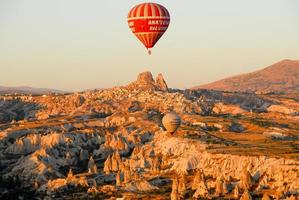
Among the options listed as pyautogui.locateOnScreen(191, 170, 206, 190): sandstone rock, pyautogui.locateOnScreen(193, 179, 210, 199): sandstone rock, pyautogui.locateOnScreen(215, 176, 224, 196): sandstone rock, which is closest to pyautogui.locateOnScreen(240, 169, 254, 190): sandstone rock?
pyautogui.locateOnScreen(215, 176, 224, 196): sandstone rock

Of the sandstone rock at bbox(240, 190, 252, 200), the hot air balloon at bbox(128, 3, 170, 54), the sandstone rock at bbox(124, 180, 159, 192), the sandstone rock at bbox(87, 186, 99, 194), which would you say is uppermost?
the hot air balloon at bbox(128, 3, 170, 54)

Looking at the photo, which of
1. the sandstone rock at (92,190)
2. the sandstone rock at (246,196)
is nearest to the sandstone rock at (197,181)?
the sandstone rock at (246,196)

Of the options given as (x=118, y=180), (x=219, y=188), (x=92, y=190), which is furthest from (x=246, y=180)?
(x=92, y=190)

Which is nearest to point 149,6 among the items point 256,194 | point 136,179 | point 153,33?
point 153,33

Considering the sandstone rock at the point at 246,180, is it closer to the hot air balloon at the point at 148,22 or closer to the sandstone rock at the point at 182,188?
the sandstone rock at the point at 182,188

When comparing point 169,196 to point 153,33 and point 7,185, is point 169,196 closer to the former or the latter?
point 153,33

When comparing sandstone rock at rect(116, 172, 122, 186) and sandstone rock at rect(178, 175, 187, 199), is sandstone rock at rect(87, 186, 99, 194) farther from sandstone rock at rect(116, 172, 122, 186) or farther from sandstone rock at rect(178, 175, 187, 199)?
sandstone rock at rect(178, 175, 187, 199)

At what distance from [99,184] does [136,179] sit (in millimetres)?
11225

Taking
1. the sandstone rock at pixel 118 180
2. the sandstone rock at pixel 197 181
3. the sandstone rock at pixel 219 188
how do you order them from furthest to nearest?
the sandstone rock at pixel 118 180, the sandstone rock at pixel 197 181, the sandstone rock at pixel 219 188

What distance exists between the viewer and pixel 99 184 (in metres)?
184

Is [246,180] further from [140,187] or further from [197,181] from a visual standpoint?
[140,187]

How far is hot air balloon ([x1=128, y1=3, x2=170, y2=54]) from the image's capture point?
182 meters

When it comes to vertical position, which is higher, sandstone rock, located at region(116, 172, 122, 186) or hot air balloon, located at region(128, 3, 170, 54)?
hot air balloon, located at region(128, 3, 170, 54)

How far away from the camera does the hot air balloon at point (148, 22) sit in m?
182
